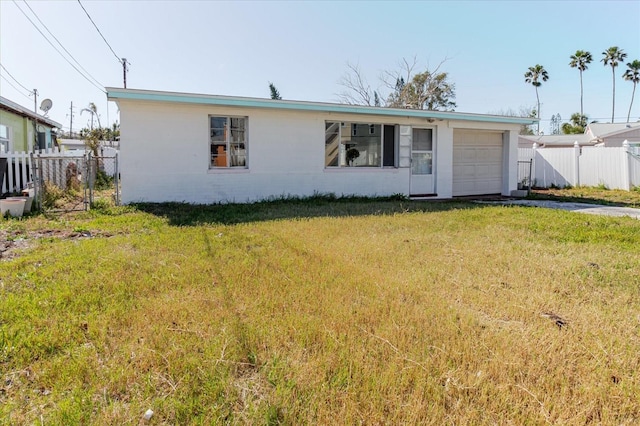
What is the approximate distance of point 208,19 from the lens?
12578 millimetres

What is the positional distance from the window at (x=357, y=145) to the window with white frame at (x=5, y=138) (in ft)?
36.3

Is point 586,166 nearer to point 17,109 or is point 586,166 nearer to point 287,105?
point 287,105

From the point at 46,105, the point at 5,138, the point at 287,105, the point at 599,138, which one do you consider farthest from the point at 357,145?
the point at 599,138

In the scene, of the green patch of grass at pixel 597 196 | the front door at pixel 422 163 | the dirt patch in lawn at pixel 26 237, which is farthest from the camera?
the front door at pixel 422 163

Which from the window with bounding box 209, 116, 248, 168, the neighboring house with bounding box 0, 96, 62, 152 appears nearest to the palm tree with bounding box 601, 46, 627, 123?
the window with bounding box 209, 116, 248, 168

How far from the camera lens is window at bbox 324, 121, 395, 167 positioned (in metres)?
12.4

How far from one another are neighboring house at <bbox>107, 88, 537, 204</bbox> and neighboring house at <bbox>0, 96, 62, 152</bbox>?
6672mm

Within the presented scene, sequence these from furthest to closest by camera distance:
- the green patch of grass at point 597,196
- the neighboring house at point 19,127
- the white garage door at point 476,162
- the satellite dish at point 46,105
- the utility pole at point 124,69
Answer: the utility pole at point 124,69 → the satellite dish at point 46,105 → the white garage door at point 476,162 → the neighboring house at point 19,127 → the green patch of grass at point 597,196

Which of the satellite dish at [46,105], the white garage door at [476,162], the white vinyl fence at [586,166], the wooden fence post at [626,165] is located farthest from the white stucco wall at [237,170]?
the satellite dish at [46,105]

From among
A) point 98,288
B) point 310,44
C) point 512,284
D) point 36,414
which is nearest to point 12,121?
point 310,44

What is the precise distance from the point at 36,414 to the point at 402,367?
2.09m

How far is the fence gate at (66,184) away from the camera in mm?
9156

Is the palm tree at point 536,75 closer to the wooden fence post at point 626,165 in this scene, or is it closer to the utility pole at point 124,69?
the wooden fence post at point 626,165

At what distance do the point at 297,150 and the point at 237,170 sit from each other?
6.21 ft
